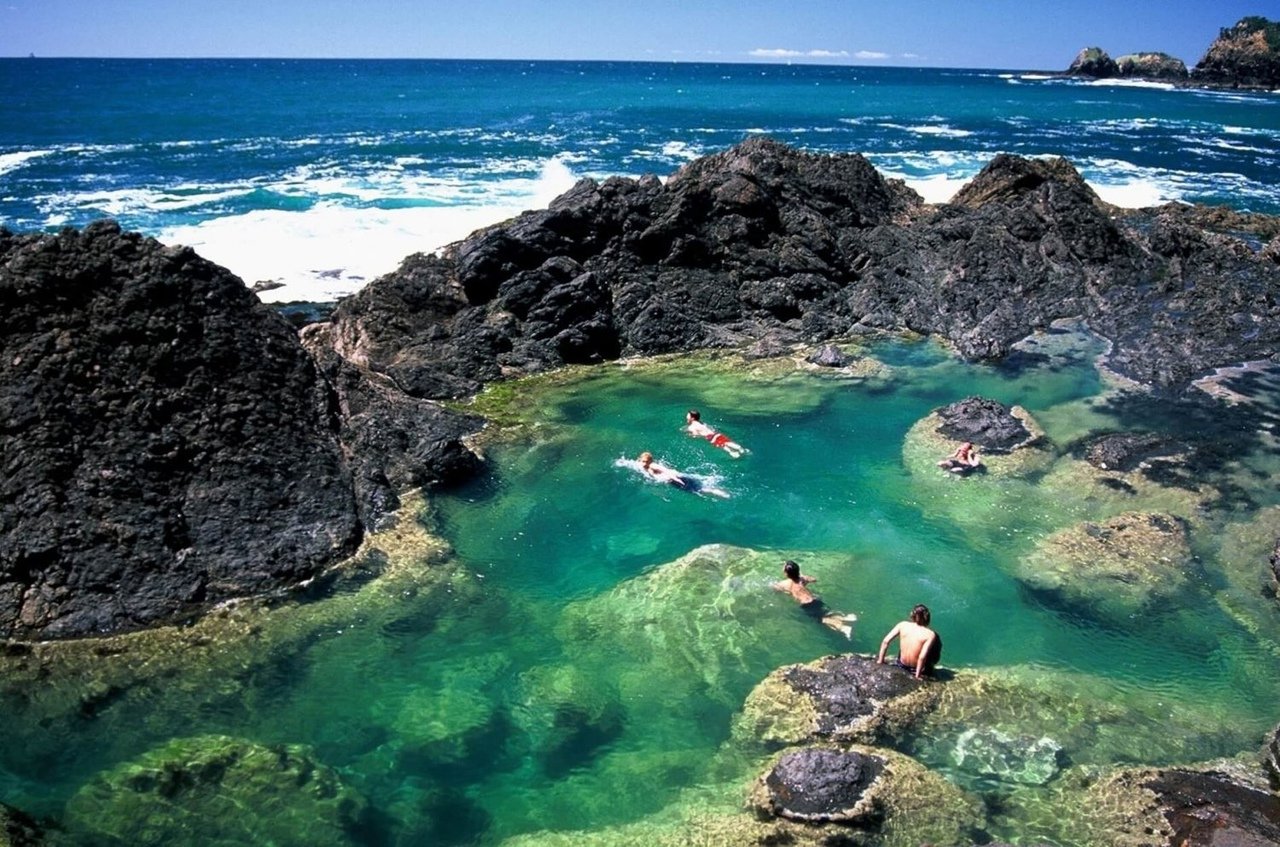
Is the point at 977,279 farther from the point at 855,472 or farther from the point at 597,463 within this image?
the point at 597,463

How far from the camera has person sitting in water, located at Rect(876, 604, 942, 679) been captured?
1303 centimetres

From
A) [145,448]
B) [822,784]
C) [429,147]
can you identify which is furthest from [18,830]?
[429,147]

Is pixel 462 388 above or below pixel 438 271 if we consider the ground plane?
below

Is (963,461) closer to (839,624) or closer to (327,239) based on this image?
(839,624)

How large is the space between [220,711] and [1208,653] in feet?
48.8

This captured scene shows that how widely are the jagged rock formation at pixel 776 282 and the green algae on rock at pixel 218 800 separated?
12703 millimetres

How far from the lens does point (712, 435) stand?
20.9 meters

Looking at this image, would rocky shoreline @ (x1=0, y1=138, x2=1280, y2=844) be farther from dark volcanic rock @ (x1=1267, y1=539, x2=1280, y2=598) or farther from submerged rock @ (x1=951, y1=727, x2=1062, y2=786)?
dark volcanic rock @ (x1=1267, y1=539, x2=1280, y2=598)

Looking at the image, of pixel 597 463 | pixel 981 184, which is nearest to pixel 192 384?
pixel 597 463

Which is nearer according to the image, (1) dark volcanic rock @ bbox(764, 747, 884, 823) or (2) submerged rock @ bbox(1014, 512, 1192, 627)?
(1) dark volcanic rock @ bbox(764, 747, 884, 823)

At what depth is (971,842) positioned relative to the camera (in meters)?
10.5

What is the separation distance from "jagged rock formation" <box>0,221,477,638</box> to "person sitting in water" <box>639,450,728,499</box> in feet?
18.8

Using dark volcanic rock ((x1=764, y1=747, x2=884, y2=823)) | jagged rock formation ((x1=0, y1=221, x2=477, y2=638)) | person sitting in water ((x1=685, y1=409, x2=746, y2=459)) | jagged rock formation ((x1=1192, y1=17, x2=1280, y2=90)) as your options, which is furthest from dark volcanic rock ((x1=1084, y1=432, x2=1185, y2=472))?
jagged rock formation ((x1=1192, y1=17, x2=1280, y2=90))

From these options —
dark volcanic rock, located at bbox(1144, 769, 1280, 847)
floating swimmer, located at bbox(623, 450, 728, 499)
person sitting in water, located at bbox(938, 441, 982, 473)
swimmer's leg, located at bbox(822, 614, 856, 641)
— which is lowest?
dark volcanic rock, located at bbox(1144, 769, 1280, 847)
